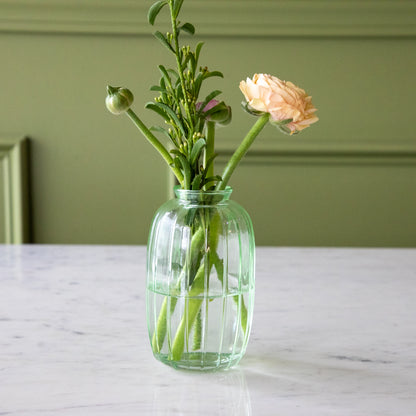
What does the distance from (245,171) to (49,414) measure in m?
1.09

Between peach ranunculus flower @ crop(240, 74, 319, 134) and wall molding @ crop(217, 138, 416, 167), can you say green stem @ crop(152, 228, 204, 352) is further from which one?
wall molding @ crop(217, 138, 416, 167)

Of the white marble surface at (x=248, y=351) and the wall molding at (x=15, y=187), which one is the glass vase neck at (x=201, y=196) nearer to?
the white marble surface at (x=248, y=351)

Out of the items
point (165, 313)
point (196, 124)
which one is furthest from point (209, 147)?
point (165, 313)

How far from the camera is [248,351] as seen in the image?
1.78 ft

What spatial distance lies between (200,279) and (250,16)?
107 centimetres

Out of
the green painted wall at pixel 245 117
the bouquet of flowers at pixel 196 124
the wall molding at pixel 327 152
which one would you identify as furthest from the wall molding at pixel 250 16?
the bouquet of flowers at pixel 196 124

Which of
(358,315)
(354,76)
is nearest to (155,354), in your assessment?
(358,315)

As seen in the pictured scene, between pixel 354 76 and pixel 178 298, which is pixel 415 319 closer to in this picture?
pixel 178 298

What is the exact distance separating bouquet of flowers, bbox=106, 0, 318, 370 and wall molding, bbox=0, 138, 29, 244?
1.04 metres

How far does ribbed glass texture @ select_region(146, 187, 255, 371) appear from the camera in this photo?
0.47m

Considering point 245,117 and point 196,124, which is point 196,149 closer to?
point 196,124

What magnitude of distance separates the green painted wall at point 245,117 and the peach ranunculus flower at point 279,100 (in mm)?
980

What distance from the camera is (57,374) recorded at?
0.49 metres

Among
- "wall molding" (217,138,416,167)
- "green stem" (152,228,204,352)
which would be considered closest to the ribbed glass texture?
"green stem" (152,228,204,352)
